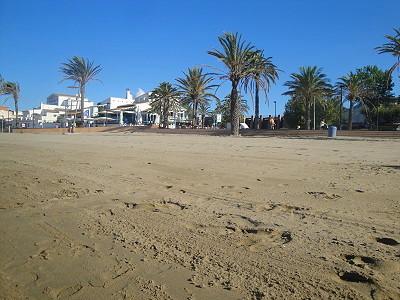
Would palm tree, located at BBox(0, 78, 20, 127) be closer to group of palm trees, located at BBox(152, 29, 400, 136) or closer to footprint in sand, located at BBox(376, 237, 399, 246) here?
group of palm trees, located at BBox(152, 29, 400, 136)

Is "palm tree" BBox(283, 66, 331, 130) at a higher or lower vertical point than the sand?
higher

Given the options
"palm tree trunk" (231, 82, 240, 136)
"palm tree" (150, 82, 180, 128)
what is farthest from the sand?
"palm tree" (150, 82, 180, 128)

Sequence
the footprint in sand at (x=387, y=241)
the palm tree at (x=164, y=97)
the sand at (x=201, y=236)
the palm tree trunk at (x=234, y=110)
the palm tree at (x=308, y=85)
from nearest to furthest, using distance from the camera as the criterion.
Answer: the sand at (x=201, y=236) → the footprint in sand at (x=387, y=241) → the palm tree trunk at (x=234, y=110) → the palm tree at (x=308, y=85) → the palm tree at (x=164, y=97)

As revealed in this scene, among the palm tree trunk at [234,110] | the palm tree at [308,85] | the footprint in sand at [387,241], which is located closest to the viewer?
the footprint in sand at [387,241]

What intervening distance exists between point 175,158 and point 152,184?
13.3 ft

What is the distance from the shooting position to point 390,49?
37719 millimetres

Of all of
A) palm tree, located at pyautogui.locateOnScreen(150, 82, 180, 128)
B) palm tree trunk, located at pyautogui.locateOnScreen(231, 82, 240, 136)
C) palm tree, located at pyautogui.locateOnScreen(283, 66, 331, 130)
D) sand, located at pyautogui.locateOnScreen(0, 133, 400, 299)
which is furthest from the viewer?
palm tree, located at pyautogui.locateOnScreen(150, 82, 180, 128)

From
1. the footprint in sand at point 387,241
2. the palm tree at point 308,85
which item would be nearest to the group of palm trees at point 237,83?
the palm tree at point 308,85

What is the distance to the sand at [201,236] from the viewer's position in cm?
316

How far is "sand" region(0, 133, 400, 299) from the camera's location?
10.4ft

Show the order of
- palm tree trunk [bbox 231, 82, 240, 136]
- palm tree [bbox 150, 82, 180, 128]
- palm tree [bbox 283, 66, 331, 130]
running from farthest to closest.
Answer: palm tree [bbox 150, 82, 180, 128], palm tree [bbox 283, 66, 331, 130], palm tree trunk [bbox 231, 82, 240, 136]

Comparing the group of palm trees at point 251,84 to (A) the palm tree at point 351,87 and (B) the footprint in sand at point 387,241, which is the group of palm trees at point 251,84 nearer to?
(A) the palm tree at point 351,87

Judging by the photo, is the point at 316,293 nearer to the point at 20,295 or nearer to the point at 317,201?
the point at 20,295

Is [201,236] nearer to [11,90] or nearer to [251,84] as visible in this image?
[251,84]
